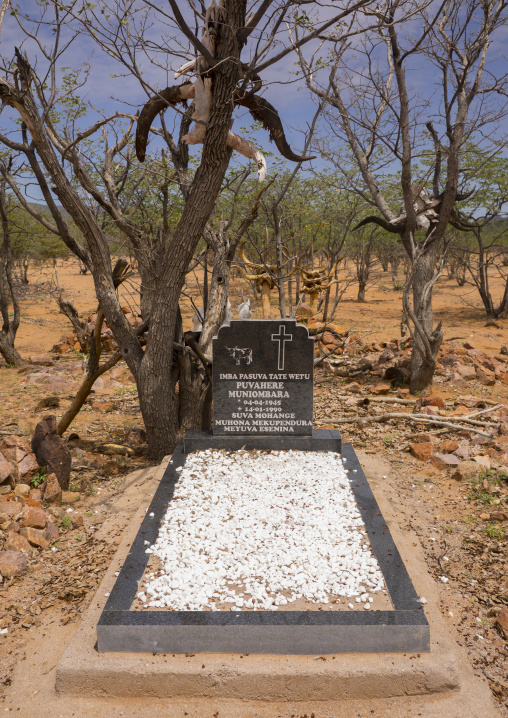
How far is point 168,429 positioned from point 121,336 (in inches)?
43.8

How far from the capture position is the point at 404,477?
5.65m

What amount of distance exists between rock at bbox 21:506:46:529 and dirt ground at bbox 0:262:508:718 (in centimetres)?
22

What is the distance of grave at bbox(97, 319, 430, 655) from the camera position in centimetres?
297

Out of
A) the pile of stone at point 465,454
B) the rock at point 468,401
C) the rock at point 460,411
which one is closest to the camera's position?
the pile of stone at point 465,454

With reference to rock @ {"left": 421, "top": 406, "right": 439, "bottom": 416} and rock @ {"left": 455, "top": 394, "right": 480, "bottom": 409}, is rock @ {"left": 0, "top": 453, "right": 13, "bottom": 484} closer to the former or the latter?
rock @ {"left": 421, "top": 406, "right": 439, "bottom": 416}

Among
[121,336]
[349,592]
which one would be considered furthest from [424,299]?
[349,592]

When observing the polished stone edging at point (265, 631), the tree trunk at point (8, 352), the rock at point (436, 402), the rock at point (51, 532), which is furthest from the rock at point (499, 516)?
the tree trunk at point (8, 352)

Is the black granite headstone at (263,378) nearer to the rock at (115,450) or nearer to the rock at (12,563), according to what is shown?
the rock at (115,450)

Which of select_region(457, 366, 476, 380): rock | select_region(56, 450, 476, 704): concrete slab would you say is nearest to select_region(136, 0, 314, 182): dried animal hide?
select_region(56, 450, 476, 704): concrete slab

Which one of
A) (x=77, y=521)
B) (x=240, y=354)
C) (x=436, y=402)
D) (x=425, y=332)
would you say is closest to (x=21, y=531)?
(x=77, y=521)

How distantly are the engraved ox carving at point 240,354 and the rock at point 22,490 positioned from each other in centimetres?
231

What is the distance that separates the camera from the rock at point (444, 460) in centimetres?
581

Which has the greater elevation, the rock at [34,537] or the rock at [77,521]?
the rock at [34,537]

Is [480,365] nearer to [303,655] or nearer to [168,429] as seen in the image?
[168,429]
